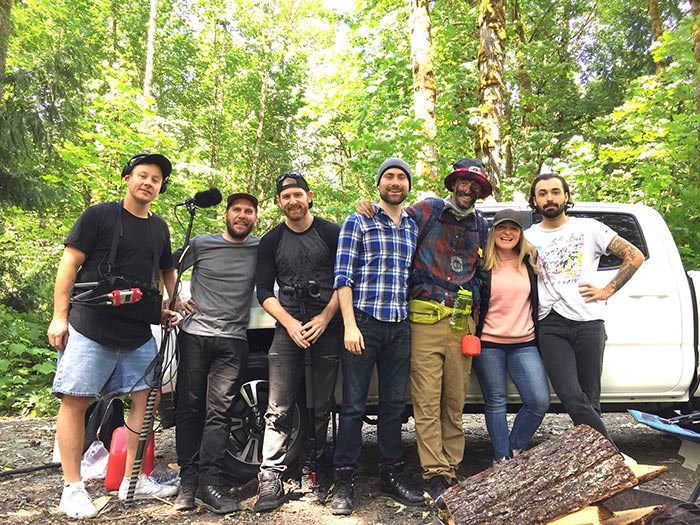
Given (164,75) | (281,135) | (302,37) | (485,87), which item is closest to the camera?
(485,87)

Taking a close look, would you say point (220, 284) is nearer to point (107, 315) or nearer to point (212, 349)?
point (212, 349)

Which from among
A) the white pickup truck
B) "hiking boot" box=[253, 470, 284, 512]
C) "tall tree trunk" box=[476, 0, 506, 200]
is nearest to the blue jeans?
the white pickup truck

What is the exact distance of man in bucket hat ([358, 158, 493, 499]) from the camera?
343cm

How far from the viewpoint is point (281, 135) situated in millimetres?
21750

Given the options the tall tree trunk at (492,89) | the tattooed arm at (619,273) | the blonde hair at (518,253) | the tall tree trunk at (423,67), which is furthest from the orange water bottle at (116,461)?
the tall tree trunk at (423,67)

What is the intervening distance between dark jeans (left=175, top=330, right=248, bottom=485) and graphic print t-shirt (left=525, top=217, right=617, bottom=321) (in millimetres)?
2167

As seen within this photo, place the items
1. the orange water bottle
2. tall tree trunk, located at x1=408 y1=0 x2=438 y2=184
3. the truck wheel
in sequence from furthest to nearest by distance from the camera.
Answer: tall tree trunk, located at x1=408 y1=0 x2=438 y2=184
the truck wheel
the orange water bottle

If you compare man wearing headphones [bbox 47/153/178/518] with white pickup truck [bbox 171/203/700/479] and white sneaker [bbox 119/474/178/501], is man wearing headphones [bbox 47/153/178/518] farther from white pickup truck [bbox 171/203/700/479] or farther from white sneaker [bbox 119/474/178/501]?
white pickup truck [bbox 171/203/700/479]

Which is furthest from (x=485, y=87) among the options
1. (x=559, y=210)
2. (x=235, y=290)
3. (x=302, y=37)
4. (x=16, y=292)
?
(x=302, y=37)

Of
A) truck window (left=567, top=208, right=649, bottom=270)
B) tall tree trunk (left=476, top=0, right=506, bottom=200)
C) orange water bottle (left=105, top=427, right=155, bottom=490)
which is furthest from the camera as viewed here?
tall tree trunk (left=476, top=0, right=506, bottom=200)

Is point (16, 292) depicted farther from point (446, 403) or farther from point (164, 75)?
point (164, 75)

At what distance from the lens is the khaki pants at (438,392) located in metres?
3.42

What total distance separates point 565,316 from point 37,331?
8.06m

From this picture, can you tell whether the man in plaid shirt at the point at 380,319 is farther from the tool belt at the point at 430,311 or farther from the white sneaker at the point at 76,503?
the white sneaker at the point at 76,503
